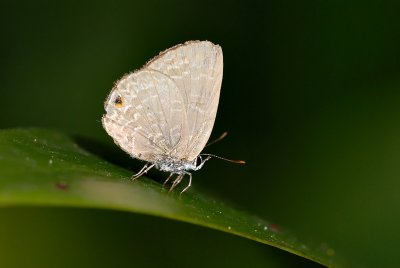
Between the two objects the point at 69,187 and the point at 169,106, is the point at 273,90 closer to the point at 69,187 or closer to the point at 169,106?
the point at 169,106

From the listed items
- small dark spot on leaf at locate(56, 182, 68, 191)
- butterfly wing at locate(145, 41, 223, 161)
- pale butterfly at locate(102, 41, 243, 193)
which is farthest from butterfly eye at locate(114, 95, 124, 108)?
small dark spot on leaf at locate(56, 182, 68, 191)

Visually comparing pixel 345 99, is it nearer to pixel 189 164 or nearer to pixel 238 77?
pixel 238 77

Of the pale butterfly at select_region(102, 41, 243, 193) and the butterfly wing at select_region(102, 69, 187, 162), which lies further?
the butterfly wing at select_region(102, 69, 187, 162)

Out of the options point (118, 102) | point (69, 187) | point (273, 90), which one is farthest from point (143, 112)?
point (69, 187)

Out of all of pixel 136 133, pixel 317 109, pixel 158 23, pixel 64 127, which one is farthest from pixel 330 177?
pixel 64 127

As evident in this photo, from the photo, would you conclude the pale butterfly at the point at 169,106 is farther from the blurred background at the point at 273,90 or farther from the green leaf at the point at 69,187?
the green leaf at the point at 69,187

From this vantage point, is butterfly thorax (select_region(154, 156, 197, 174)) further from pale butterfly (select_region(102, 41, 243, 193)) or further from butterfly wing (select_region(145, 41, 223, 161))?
butterfly wing (select_region(145, 41, 223, 161))

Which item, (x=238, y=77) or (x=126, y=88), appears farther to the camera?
(x=238, y=77)
